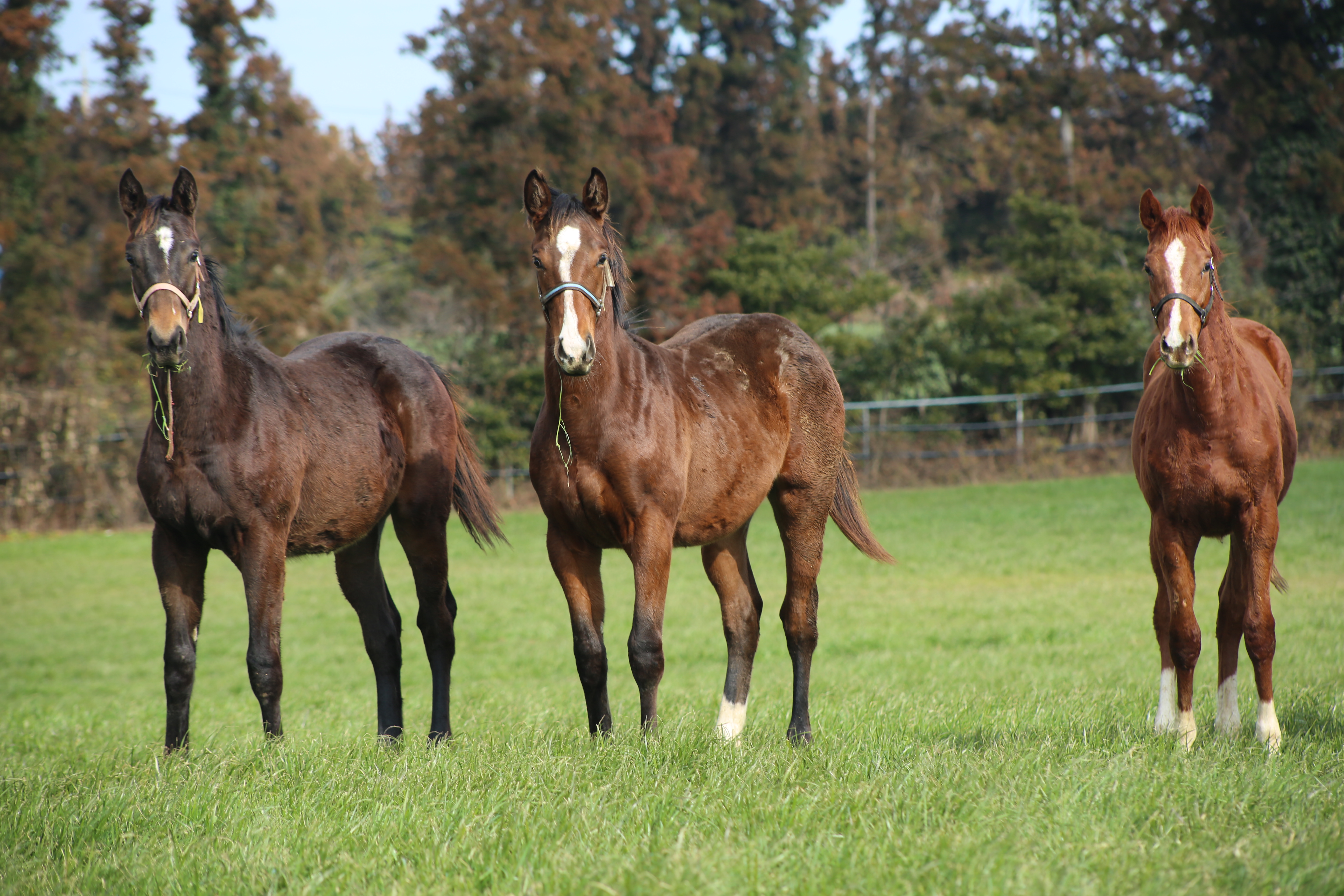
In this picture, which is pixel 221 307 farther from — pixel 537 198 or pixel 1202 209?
pixel 1202 209

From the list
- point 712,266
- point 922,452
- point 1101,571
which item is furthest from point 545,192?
point 712,266

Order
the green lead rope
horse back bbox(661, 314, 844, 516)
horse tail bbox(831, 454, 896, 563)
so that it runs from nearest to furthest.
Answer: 1. the green lead rope
2. horse back bbox(661, 314, 844, 516)
3. horse tail bbox(831, 454, 896, 563)

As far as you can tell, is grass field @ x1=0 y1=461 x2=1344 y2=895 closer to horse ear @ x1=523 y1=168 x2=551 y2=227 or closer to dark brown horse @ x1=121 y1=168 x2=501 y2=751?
dark brown horse @ x1=121 y1=168 x2=501 y2=751

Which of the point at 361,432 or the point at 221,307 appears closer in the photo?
the point at 221,307

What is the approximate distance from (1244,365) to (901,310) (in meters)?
23.6

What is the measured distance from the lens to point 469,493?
573 centimetres

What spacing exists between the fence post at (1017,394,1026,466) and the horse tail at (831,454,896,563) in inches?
587

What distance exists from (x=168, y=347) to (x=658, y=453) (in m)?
1.93

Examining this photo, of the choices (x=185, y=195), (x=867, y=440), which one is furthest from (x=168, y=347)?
(x=867, y=440)

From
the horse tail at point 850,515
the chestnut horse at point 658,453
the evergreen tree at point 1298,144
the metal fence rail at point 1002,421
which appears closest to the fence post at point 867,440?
the metal fence rail at point 1002,421

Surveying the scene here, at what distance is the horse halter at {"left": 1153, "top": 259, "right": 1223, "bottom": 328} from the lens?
4098 millimetres

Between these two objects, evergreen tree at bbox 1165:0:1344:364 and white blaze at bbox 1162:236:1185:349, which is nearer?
white blaze at bbox 1162:236:1185:349

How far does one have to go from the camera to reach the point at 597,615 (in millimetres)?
4379

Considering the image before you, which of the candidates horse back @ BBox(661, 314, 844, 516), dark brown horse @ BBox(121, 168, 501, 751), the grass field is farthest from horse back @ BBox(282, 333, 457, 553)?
horse back @ BBox(661, 314, 844, 516)
